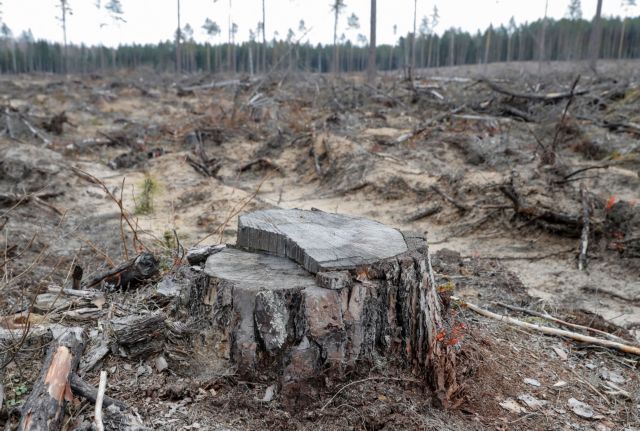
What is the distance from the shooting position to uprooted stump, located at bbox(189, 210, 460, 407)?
1955mm

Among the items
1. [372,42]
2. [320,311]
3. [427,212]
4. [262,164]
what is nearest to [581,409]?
[320,311]

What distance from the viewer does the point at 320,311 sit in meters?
1.94

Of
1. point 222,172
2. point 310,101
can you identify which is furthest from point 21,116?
point 310,101

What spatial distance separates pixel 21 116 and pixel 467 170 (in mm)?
11497

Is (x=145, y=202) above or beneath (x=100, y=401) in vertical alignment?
beneath

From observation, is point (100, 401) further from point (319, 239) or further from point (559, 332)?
point (559, 332)

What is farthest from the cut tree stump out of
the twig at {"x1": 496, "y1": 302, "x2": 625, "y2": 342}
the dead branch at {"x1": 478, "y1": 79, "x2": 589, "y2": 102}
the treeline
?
the treeline

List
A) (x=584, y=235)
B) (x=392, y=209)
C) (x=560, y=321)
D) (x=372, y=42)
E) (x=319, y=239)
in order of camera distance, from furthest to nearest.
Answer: (x=372, y=42), (x=392, y=209), (x=584, y=235), (x=560, y=321), (x=319, y=239)

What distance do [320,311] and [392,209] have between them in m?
5.67

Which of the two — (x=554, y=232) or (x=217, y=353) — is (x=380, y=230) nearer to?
(x=217, y=353)

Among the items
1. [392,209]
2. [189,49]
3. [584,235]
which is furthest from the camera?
[189,49]

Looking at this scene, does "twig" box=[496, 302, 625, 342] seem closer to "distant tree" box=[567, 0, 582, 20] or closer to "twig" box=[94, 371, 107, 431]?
"twig" box=[94, 371, 107, 431]

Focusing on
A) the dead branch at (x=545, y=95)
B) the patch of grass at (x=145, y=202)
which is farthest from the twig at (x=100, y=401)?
the dead branch at (x=545, y=95)

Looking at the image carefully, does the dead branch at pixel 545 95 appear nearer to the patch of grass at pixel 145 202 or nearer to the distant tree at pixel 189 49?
the patch of grass at pixel 145 202
